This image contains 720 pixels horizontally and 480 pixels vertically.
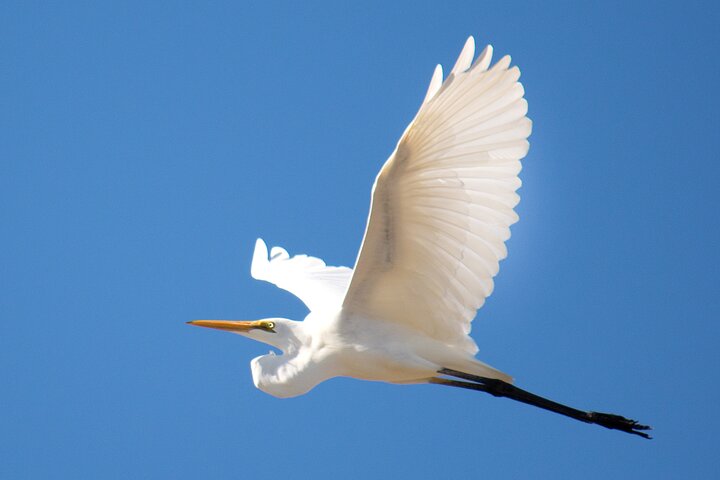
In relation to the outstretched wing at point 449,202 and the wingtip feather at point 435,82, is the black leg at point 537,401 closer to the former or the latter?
the outstretched wing at point 449,202

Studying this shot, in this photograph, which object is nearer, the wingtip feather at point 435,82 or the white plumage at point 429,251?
the wingtip feather at point 435,82

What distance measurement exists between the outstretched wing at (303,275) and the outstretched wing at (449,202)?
1.41 m

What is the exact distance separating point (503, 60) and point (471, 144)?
562 millimetres

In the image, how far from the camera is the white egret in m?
6.50

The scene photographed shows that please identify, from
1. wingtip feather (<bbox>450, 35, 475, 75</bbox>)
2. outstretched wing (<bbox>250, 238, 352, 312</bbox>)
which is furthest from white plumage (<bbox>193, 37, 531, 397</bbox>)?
outstretched wing (<bbox>250, 238, 352, 312</bbox>)

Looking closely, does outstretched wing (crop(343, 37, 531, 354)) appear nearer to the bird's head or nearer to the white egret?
the white egret

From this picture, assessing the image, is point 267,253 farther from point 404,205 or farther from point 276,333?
point 404,205

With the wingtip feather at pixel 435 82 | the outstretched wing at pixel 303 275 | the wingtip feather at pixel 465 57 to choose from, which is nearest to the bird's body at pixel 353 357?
the outstretched wing at pixel 303 275

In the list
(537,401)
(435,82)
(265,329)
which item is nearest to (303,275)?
(265,329)

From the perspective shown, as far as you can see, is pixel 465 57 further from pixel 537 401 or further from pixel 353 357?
pixel 537 401

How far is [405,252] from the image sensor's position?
7.00 m

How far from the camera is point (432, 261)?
279 inches

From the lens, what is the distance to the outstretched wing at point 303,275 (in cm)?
888

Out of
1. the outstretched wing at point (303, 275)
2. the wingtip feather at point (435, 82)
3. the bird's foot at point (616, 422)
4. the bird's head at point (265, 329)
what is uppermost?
the outstretched wing at point (303, 275)
